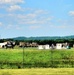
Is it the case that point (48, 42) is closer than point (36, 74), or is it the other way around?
point (36, 74)

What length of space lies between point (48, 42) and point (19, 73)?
216ft

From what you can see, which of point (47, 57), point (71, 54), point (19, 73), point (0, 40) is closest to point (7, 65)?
point (19, 73)

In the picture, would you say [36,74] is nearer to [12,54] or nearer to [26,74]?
[26,74]

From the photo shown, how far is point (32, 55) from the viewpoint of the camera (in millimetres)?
46906

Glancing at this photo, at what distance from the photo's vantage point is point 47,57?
45.3 metres

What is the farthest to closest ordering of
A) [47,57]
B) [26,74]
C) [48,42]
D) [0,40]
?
[0,40] < [48,42] < [47,57] < [26,74]

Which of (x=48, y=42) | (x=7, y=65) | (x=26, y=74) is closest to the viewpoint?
(x=26, y=74)

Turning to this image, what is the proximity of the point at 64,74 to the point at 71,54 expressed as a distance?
23.5 metres

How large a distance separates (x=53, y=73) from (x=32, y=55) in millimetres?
21587

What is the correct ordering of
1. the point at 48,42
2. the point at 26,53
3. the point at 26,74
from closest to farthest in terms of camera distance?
the point at 26,74, the point at 26,53, the point at 48,42

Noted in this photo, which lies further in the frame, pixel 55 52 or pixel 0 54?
pixel 55 52

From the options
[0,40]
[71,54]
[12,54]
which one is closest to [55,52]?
[71,54]

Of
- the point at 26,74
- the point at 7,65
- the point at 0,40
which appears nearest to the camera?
the point at 26,74

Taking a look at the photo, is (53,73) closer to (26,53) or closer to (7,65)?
(7,65)
